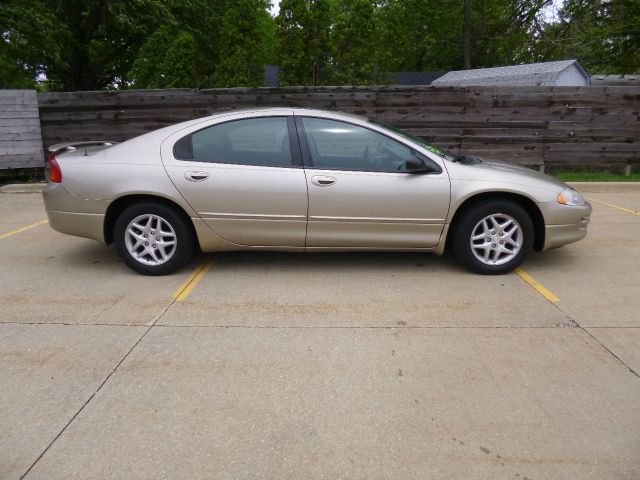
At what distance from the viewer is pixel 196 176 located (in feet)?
15.5

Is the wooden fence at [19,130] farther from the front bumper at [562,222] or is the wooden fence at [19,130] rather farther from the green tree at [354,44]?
the green tree at [354,44]

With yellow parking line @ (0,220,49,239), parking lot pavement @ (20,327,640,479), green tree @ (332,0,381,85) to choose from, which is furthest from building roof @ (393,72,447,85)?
parking lot pavement @ (20,327,640,479)

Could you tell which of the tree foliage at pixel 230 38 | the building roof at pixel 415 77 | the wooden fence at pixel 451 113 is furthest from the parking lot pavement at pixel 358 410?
the building roof at pixel 415 77

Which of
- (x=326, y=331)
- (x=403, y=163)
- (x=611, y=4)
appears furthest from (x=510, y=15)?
(x=326, y=331)

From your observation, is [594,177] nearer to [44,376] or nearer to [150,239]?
[150,239]

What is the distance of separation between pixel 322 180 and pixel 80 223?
230cm

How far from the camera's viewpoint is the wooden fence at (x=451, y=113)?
408 inches

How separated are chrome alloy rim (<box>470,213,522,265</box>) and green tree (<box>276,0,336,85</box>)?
15.1m

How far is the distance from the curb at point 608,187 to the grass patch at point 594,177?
1.45 ft

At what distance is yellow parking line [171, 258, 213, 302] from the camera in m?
4.52

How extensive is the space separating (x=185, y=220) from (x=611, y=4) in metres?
17.2

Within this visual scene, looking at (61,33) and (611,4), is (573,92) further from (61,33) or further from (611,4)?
(61,33)

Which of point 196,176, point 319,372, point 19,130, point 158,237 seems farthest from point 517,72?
point 319,372

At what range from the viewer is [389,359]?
3.40 m
